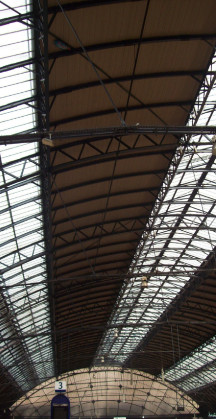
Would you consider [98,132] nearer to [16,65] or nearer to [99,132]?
[99,132]

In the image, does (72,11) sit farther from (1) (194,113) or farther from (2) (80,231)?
(2) (80,231)

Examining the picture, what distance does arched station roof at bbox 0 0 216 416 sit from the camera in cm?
1534

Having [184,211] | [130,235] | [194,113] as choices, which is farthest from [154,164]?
[130,235]

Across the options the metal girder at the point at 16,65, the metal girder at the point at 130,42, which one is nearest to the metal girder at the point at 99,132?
the metal girder at the point at 16,65

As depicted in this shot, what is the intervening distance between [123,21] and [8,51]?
394cm

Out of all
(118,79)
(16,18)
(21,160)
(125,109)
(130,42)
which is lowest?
(16,18)

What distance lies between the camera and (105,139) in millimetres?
21609

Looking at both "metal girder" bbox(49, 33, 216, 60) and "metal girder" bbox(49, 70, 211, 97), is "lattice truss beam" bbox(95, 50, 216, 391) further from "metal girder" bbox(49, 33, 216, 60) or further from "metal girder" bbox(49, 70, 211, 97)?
"metal girder" bbox(49, 33, 216, 60)

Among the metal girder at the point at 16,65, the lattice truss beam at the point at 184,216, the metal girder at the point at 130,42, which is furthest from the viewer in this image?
the lattice truss beam at the point at 184,216

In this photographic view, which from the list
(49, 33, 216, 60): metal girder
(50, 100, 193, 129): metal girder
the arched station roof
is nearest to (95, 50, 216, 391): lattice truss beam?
the arched station roof

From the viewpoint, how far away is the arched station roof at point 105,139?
15.3 m

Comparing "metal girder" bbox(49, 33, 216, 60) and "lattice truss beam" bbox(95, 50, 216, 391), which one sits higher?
"lattice truss beam" bbox(95, 50, 216, 391)

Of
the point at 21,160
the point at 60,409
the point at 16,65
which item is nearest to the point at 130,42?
the point at 16,65

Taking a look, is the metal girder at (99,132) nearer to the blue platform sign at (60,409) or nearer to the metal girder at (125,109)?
the metal girder at (125,109)
